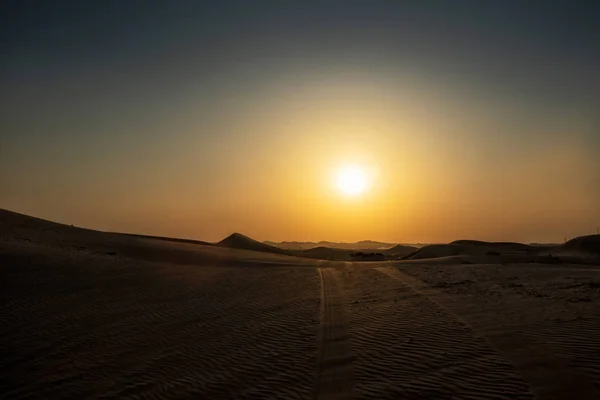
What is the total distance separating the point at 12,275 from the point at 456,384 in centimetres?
1636

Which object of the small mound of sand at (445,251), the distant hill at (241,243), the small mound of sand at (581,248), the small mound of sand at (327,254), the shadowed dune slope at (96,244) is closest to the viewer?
the shadowed dune slope at (96,244)

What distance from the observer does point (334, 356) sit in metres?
8.81

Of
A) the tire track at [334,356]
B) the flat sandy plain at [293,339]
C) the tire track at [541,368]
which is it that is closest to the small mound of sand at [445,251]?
the flat sandy plain at [293,339]

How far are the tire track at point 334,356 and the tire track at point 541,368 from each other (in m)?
2.65

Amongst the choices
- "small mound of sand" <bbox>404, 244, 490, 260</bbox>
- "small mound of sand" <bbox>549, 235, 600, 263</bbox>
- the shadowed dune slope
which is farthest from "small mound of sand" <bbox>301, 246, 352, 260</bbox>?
"small mound of sand" <bbox>549, 235, 600, 263</bbox>

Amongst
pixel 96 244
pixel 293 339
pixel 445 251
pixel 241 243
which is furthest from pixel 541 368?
pixel 241 243

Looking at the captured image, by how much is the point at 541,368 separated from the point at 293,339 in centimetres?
498

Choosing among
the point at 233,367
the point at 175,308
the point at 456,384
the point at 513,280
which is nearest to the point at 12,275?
the point at 175,308

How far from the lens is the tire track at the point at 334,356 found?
6.99 meters

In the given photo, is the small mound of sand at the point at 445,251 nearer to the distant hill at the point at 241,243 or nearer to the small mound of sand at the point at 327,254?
the small mound of sand at the point at 327,254

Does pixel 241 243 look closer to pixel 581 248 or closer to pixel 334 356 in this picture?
A: pixel 581 248

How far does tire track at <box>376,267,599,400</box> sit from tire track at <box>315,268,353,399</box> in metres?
2.65

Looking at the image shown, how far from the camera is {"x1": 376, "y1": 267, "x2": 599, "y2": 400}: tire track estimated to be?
20.6 feet

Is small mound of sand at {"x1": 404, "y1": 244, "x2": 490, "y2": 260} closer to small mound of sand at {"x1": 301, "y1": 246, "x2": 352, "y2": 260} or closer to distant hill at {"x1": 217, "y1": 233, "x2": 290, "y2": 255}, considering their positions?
small mound of sand at {"x1": 301, "y1": 246, "x2": 352, "y2": 260}
